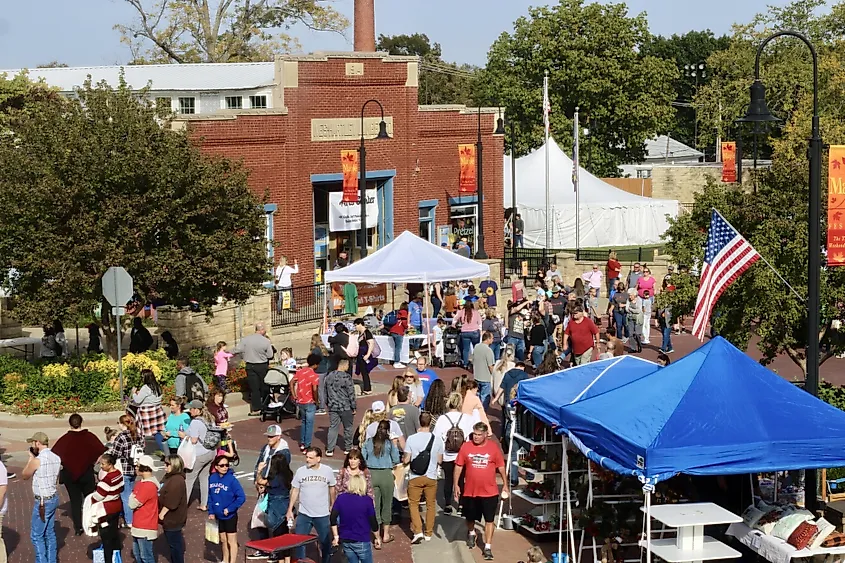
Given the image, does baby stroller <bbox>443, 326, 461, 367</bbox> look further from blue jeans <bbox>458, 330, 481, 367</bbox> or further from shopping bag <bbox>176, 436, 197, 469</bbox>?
shopping bag <bbox>176, 436, 197, 469</bbox>

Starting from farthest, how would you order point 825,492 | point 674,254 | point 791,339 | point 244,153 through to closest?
1. point 244,153
2. point 674,254
3. point 791,339
4. point 825,492

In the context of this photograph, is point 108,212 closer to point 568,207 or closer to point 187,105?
point 187,105

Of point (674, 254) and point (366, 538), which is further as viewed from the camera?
point (674, 254)

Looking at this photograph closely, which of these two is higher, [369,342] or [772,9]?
[772,9]

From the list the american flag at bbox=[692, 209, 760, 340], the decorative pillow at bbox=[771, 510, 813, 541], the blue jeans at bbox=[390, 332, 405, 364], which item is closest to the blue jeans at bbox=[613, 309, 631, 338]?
the blue jeans at bbox=[390, 332, 405, 364]

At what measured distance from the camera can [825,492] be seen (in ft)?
46.5

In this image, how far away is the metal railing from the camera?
30.8 metres

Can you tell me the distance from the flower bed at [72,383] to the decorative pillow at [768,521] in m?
12.0

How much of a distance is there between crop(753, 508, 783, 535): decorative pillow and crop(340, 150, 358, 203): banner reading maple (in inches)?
928

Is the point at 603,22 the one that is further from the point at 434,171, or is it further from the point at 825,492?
the point at 825,492

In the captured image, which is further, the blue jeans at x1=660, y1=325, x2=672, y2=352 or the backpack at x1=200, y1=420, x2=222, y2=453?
the blue jeans at x1=660, y1=325, x2=672, y2=352

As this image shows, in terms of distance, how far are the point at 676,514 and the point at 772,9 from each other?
62.9m

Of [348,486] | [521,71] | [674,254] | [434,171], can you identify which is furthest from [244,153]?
[521,71]

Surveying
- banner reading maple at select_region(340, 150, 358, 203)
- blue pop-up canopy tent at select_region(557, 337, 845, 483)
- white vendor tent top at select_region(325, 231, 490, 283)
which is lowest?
blue pop-up canopy tent at select_region(557, 337, 845, 483)
